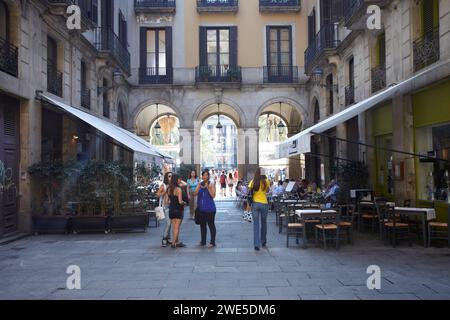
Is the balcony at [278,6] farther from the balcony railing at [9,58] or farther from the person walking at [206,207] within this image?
the person walking at [206,207]

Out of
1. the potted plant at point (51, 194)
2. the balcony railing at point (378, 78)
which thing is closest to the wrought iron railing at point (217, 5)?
the balcony railing at point (378, 78)

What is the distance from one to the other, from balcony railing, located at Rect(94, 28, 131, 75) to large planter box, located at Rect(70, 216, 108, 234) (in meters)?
7.50

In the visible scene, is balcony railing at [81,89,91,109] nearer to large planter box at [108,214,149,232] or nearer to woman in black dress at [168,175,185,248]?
large planter box at [108,214,149,232]

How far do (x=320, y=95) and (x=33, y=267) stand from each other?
49.9 feet

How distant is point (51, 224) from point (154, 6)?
14821mm

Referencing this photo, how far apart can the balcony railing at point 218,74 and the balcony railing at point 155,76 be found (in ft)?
4.63

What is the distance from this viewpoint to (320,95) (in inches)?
787

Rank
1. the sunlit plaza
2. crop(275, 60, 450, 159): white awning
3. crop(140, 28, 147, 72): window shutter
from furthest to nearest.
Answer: crop(140, 28, 147, 72): window shutter → crop(275, 60, 450, 159): white awning → the sunlit plaza

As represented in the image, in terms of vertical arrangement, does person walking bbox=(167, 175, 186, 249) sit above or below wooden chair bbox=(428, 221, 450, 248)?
above

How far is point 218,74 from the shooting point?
2322 cm

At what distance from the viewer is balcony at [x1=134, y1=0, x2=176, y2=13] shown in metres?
22.7

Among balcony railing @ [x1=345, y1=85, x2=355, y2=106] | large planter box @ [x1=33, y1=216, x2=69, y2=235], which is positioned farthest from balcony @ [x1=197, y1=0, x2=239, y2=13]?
large planter box @ [x1=33, y1=216, x2=69, y2=235]

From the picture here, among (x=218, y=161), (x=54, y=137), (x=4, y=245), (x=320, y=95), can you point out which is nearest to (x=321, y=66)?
(x=320, y=95)

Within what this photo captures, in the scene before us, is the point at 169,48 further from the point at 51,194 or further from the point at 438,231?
the point at 438,231
